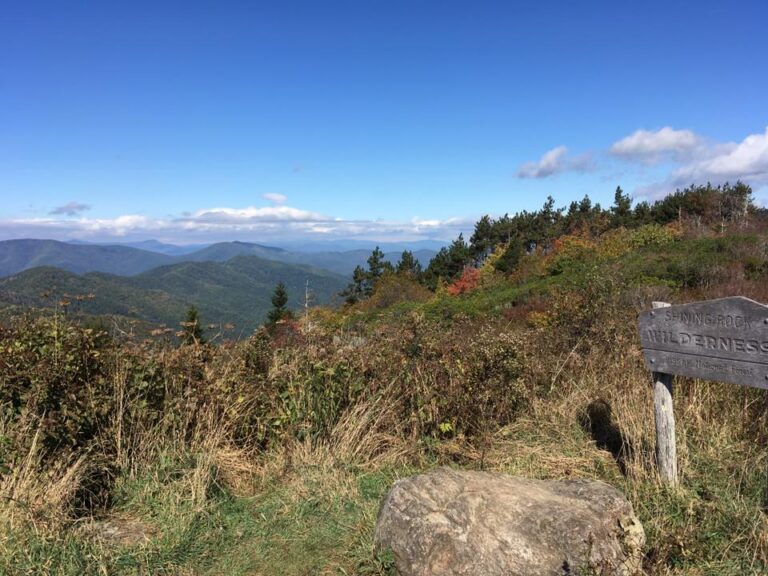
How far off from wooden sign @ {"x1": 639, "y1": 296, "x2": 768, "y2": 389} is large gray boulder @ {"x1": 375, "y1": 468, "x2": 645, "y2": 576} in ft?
3.20

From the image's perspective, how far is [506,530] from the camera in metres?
2.54

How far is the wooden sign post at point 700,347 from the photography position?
2.79m

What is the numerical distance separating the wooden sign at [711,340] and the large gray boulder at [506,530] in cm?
97

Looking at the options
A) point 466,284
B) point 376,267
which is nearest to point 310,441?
point 466,284

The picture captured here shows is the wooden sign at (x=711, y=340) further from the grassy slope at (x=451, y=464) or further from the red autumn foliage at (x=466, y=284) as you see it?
the red autumn foliage at (x=466, y=284)

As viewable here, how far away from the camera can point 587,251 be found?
2061 cm

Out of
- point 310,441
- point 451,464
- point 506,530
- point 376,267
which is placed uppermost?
point 506,530

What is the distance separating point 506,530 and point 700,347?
5.50 feet

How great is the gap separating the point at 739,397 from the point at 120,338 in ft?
17.5

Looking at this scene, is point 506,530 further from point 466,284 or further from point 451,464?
point 466,284

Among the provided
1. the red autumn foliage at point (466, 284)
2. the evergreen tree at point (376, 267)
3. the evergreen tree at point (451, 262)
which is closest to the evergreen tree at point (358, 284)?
the evergreen tree at point (376, 267)

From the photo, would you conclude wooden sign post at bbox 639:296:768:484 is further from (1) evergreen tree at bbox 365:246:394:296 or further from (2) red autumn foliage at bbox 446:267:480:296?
(1) evergreen tree at bbox 365:246:394:296

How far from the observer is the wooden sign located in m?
2.79

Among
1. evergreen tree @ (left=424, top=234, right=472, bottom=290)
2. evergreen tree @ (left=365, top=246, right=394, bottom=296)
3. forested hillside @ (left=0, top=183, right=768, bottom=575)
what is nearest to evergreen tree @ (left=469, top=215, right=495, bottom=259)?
evergreen tree @ (left=424, top=234, right=472, bottom=290)
